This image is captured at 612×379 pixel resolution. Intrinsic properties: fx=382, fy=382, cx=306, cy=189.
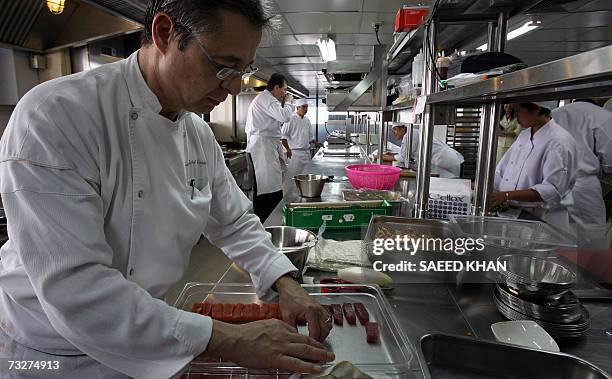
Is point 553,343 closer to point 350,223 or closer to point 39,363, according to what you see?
point 350,223

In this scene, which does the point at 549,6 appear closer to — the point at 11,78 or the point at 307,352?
the point at 307,352

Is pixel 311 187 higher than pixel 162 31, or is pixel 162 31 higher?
pixel 162 31

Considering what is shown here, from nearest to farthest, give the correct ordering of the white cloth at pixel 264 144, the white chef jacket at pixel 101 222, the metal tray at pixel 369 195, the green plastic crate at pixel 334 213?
the white chef jacket at pixel 101 222, the green plastic crate at pixel 334 213, the metal tray at pixel 369 195, the white cloth at pixel 264 144

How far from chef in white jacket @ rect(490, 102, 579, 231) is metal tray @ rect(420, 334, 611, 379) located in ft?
4.92

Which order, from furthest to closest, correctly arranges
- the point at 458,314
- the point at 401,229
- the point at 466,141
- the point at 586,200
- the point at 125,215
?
the point at 466,141
the point at 586,200
the point at 401,229
the point at 458,314
the point at 125,215

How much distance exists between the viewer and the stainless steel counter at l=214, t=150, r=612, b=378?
38.9 inches

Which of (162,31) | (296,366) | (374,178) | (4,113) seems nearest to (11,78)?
(4,113)

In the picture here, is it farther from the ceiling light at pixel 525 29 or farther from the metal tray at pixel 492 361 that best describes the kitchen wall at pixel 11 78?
the ceiling light at pixel 525 29

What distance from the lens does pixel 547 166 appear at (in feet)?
8.16

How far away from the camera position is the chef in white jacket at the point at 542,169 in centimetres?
243

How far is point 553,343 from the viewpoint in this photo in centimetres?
96

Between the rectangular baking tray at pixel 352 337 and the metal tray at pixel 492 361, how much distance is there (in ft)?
0.30

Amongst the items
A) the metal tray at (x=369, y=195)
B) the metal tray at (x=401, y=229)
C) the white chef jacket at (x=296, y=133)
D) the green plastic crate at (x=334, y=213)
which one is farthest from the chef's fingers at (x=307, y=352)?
the white chef jacket at (x=296, y=133)

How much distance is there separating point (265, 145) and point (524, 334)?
428cm
